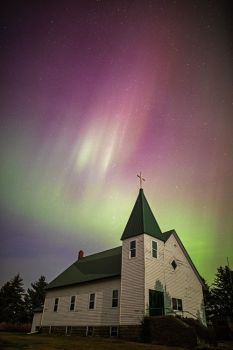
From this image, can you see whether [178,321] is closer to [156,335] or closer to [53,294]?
[156,335]

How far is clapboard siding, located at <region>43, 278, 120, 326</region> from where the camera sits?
2481 centimetres

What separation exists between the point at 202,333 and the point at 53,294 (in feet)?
64.6

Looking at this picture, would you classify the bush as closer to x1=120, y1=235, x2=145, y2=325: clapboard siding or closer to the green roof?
x1=120, y1=235, x2=145, y2=325: clapboard siding

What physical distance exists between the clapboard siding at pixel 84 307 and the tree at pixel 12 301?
4147 centimetres

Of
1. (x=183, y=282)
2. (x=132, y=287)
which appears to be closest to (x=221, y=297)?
(x=183, y=282)

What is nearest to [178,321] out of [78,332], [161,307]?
[161,307]

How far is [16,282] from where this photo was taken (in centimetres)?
7462

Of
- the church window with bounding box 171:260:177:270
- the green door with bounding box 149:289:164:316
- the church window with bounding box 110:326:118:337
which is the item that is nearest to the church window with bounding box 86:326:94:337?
the church window with bounding box 110:326:118:337

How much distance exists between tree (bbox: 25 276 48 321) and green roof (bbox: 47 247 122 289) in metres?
45.0

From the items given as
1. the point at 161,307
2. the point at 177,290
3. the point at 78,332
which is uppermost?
the point at 177,290

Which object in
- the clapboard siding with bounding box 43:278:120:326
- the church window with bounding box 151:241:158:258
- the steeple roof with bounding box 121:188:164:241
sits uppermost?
the steeple roof with bounding box 121:188:164:241

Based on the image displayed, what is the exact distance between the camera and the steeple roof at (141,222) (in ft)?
83.9

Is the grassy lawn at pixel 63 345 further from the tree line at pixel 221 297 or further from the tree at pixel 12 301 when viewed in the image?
the tree at pixel 12 301

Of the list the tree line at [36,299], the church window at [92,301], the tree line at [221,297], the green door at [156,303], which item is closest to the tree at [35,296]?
the tree line at [36,299]
